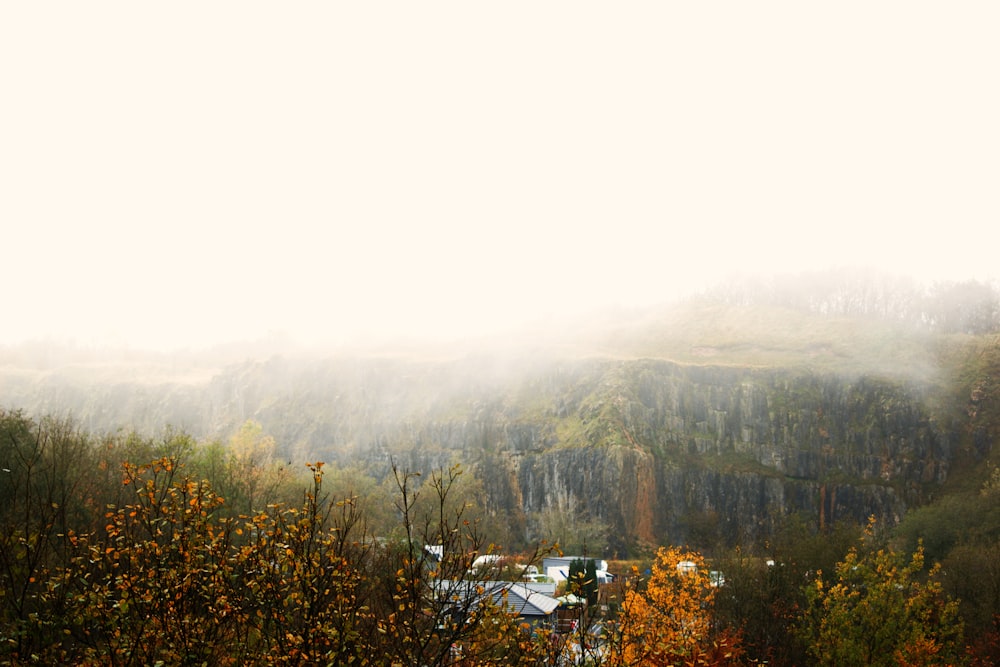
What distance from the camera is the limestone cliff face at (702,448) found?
92.9m

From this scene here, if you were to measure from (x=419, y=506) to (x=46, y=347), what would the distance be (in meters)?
163

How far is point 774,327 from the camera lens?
140 metres

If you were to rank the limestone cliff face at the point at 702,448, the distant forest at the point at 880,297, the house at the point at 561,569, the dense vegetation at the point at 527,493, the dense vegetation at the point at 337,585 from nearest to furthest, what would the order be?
the dense vegetation at the point at 337,585, the dense vegetation at the point at 527,493, the house at the point at 561,569, the limestone cliff face at the point at 702,448, the distant forest at the point at 880,297

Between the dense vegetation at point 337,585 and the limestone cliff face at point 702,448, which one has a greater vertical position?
the dense vegetation at point 337,585

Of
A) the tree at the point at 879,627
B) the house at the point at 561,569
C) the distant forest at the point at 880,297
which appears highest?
the distant forest at the point at 880,297

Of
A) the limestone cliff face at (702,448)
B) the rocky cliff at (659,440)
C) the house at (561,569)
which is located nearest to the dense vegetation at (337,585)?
the house at (561,569)

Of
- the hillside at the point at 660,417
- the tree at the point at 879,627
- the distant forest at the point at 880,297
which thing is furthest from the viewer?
the distant forest at the point at 880,297

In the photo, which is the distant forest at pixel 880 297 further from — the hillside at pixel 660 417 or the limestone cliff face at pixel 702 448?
the limestone cliff face at pixel 702 448

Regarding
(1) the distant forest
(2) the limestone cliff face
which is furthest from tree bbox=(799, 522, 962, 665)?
(1) the distant forest

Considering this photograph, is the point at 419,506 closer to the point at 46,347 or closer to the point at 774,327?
the point at 774,327

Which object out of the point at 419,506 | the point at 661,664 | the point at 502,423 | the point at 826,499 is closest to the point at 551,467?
the point at 502,423

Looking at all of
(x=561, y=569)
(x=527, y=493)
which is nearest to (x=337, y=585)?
(x=561, y=569)

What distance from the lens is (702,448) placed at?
10081 cm

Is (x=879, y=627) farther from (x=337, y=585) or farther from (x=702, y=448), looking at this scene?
(x=702, y=448)
